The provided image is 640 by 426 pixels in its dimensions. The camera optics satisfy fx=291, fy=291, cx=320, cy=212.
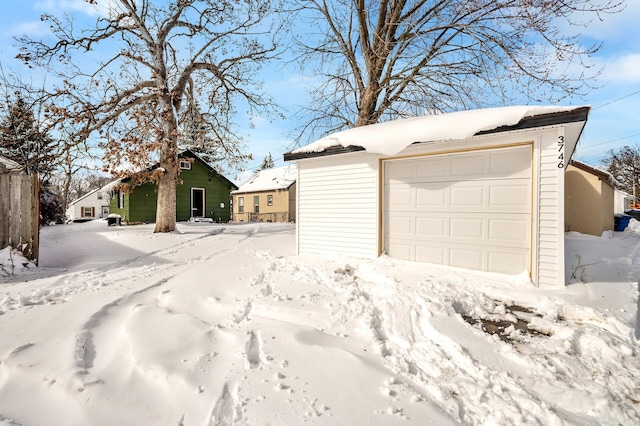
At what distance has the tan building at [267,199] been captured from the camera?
25.0 metres

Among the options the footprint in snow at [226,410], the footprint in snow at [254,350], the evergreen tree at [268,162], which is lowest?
the footprint in snow at [226,410]

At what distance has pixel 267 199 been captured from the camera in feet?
87.6

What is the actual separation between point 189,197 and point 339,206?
14.8m

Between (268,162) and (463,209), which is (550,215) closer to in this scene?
(463,209)

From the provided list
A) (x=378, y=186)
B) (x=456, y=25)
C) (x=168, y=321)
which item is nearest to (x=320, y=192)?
(x=378, y=186)

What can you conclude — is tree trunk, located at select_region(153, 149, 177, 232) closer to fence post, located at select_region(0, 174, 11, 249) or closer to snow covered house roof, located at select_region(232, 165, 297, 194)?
fence post, located at select_region(0, 174, 11, 249)

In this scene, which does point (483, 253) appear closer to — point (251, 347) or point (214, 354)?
point (251, 347)

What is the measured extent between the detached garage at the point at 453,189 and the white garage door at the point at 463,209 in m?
0.02

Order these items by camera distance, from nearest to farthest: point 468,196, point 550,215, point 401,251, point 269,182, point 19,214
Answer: point 550,215 < point 468,196 < point 19,214 < point 401,251 < point 269,182

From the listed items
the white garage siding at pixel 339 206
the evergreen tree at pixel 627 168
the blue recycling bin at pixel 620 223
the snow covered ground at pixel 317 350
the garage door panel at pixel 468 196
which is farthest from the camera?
the evergreen tree at pixel 627 168

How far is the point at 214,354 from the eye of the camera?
2604mm

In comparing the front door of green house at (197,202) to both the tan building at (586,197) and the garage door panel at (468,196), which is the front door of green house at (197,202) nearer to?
the garage door panel at (468,196)

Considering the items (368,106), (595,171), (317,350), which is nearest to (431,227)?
(317,350)

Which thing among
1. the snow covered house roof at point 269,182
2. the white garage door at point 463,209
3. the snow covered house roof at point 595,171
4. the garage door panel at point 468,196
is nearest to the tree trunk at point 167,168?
the white garage door at point 463,209
